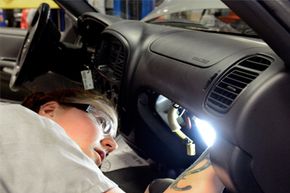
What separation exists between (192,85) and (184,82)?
5cm

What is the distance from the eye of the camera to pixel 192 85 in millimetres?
1013

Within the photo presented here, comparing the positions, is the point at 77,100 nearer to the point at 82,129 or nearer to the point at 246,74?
the point at 82,129

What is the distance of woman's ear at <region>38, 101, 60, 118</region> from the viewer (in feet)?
4.22

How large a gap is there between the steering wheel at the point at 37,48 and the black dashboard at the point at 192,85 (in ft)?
0.59

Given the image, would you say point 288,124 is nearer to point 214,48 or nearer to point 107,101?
point 214,48

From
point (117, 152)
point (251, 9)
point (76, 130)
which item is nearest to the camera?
point (251, 9)

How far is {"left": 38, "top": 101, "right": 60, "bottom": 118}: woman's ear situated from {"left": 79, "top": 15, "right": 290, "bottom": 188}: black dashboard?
24cm

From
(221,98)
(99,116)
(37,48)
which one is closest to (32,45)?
(37,48)

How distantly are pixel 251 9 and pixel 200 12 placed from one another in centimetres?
92

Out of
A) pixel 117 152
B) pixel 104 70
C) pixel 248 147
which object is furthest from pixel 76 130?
pixel 117 152

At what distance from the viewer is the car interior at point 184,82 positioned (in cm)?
82

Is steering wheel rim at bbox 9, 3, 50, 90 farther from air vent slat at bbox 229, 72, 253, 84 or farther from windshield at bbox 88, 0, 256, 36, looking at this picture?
air vent slat at bbox 229, 72, 253, 84

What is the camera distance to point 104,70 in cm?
157

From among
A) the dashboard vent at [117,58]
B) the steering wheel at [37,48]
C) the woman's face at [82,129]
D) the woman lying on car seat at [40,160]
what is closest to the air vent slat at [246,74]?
the woman lying on car seat at [40,160]
